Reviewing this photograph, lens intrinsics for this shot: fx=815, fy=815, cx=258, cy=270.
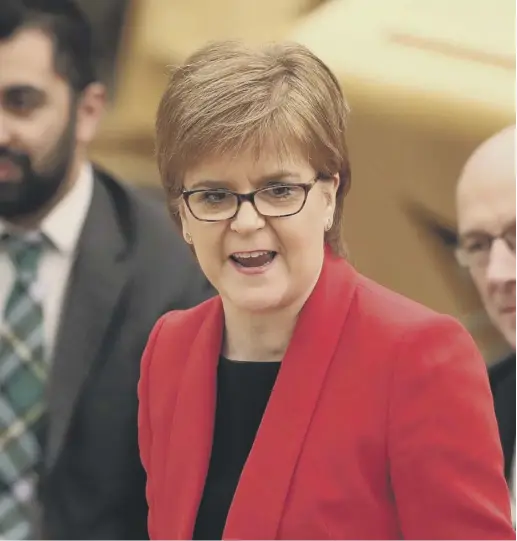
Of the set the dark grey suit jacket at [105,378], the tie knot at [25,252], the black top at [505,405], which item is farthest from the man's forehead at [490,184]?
the tie knot at [25,252]

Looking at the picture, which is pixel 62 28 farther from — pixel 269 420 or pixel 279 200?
pixel 269 420

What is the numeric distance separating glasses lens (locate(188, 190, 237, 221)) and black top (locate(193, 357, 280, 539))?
24 centimetres

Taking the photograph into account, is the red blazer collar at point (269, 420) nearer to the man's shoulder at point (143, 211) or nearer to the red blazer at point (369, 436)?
the red blazer at point (369, 436)

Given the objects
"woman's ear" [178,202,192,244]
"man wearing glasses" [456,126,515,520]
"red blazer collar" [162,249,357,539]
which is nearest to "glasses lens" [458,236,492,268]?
"man wearing glasses" [456,126,515,520]

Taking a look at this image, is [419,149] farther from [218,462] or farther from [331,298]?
[218,462]

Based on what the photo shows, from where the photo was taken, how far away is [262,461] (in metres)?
1.16

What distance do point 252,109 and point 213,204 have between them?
15 cm

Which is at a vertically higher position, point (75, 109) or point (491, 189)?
point (75, 109)

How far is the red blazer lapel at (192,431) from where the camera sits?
123 centimetres

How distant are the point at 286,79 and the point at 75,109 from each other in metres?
0.50

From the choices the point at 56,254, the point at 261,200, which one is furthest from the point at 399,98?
the point at 56,254

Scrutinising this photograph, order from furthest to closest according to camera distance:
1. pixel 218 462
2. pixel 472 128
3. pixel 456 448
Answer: pixel 472 128, pixel 218 462, pixel 456 448

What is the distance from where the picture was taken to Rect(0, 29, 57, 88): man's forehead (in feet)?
4.59

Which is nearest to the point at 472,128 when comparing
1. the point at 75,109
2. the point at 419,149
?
the point at 419,149
